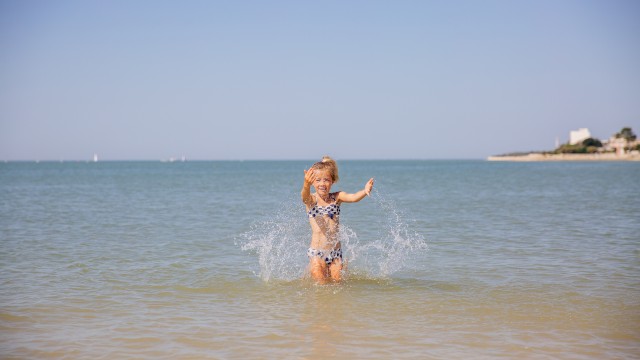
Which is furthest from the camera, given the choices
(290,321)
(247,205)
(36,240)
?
(247,205)

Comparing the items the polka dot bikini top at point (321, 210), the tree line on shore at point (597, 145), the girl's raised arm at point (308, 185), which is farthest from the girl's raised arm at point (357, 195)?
the tree line on shore at point (597, 145)

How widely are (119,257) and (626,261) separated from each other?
858 cm

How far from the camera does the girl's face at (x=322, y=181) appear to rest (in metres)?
8.13

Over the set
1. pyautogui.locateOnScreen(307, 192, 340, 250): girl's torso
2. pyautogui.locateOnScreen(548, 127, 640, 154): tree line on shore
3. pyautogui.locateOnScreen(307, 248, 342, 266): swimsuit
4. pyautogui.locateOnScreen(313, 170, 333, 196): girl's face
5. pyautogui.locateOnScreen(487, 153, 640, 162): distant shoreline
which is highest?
Answer: pyautogui.locateOnScreen(548, 127, 640, 154): tree line on shore

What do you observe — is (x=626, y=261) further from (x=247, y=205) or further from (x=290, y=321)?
(x=247, y=205)

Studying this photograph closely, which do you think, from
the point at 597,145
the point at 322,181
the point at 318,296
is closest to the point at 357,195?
the point at 322,181

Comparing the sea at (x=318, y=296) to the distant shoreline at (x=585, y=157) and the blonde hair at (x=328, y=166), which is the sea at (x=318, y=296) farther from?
the distant shoreline at (x=585, y=157)

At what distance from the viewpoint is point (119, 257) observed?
35.1ft

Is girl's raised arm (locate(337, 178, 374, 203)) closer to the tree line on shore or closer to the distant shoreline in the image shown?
the distant shoreline

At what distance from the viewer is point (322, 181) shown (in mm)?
8164

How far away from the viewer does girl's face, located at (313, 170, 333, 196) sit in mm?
8133

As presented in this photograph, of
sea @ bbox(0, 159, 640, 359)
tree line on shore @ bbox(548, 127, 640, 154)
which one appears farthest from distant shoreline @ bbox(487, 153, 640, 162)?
sea @ bbox(0, 159, 640, 359)

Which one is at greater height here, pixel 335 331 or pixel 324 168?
pixel 324 168

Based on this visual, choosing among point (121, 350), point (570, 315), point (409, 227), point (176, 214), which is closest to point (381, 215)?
point (409, 227)
